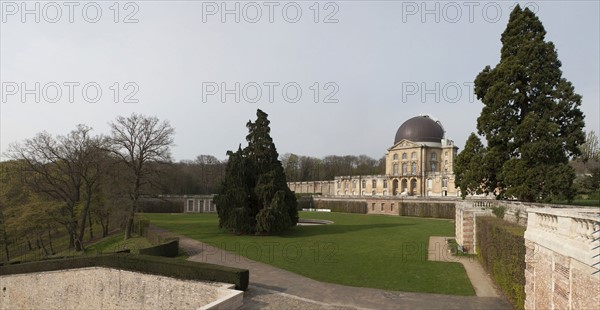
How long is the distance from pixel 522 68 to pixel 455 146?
184 feet

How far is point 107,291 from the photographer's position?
19.3 metres

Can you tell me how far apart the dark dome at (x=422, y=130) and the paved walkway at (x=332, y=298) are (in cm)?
6621

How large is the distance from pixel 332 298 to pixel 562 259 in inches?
347

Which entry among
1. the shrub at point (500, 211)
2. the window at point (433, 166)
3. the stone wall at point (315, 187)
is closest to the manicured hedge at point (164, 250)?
the shrub at point (500, 211)

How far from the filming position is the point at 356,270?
19.8 metres

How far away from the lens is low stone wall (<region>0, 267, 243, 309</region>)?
1594 cm

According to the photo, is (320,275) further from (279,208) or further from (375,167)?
(375,167)

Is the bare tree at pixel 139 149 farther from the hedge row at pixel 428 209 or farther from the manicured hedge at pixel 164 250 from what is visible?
the hedge row at pixel 428 209

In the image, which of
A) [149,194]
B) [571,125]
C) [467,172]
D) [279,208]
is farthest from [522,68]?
[149,194]

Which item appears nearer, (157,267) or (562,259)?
(562,259)

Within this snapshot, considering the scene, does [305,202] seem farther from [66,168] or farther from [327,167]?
[66,168]

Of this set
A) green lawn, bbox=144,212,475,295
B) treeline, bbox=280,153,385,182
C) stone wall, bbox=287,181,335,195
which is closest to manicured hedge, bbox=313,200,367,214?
stone wall, bbox=287,181,335,195

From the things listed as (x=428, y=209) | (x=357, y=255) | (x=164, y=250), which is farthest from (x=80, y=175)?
(x=428, y=209)

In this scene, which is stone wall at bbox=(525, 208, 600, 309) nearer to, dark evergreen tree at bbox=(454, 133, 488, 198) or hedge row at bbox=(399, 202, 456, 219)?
dark evergreen tree at bbox=(454, 133, 488, 198)
